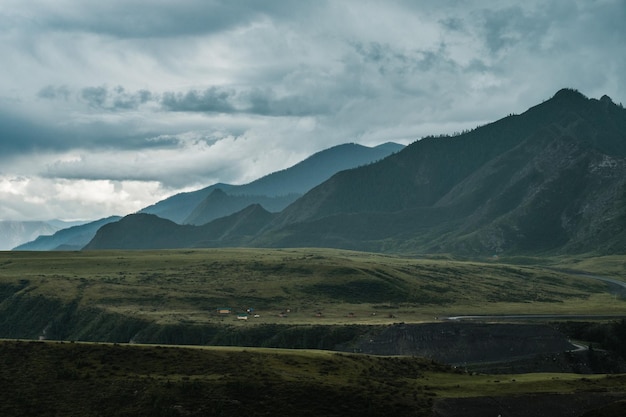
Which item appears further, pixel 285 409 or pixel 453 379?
pixel 453 379

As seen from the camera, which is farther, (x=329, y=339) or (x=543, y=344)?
(x=329, y=339)

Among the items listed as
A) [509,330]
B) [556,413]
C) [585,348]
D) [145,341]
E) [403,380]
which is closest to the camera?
[556,413]

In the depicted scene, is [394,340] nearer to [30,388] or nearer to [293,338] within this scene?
[293,338]

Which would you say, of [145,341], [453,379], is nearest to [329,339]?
[145,341]

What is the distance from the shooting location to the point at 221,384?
87250 mm

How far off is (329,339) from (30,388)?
9377cm

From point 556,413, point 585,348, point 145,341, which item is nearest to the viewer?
point 556,413

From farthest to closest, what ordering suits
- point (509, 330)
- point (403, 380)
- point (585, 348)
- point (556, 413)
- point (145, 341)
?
point (145, 341) < point (509, 330) < point (585, 348) < point (403, 380) < point (556, 413)

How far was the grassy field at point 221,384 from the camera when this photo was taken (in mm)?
82250

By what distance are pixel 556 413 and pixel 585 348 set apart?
78649 mm

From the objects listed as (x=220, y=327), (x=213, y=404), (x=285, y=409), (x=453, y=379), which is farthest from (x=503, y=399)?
(x=220, y=327)

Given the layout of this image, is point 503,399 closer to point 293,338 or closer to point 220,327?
point 293,338

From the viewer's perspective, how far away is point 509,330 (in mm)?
165000

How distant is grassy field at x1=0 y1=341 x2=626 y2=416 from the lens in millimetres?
82250
